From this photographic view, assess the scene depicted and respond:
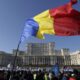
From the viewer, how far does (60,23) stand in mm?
9766

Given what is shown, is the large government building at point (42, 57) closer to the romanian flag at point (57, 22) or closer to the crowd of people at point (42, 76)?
the crowd of people at point (42, 76)

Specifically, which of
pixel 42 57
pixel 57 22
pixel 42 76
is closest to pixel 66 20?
pixel 57 22

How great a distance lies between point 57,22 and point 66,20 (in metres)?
0.41

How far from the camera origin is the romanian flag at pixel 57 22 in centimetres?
930

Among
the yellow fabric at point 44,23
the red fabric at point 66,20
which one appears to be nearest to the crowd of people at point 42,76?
the yellow fabric at point 44,23

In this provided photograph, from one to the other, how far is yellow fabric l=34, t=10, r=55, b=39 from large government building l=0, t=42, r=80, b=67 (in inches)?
5082

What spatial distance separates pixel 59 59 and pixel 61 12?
13872cm

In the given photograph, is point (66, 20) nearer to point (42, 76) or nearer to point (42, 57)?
point (42, 76)

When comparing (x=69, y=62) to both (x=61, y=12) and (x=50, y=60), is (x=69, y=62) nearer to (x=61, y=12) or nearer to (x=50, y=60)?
(x=50, y=60)

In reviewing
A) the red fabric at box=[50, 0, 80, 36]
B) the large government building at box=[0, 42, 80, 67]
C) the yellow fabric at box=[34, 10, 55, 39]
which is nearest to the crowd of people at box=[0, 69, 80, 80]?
the yellow fabric at box=[34, 10, 55, 39]

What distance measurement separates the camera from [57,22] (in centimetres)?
985

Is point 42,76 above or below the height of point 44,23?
A: below

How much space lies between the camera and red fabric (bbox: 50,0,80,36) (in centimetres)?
928

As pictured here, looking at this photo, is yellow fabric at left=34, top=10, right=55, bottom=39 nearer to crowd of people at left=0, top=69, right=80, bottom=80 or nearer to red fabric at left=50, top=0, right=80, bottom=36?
red fabric at left=50, top=0, right=80, bottom=36
